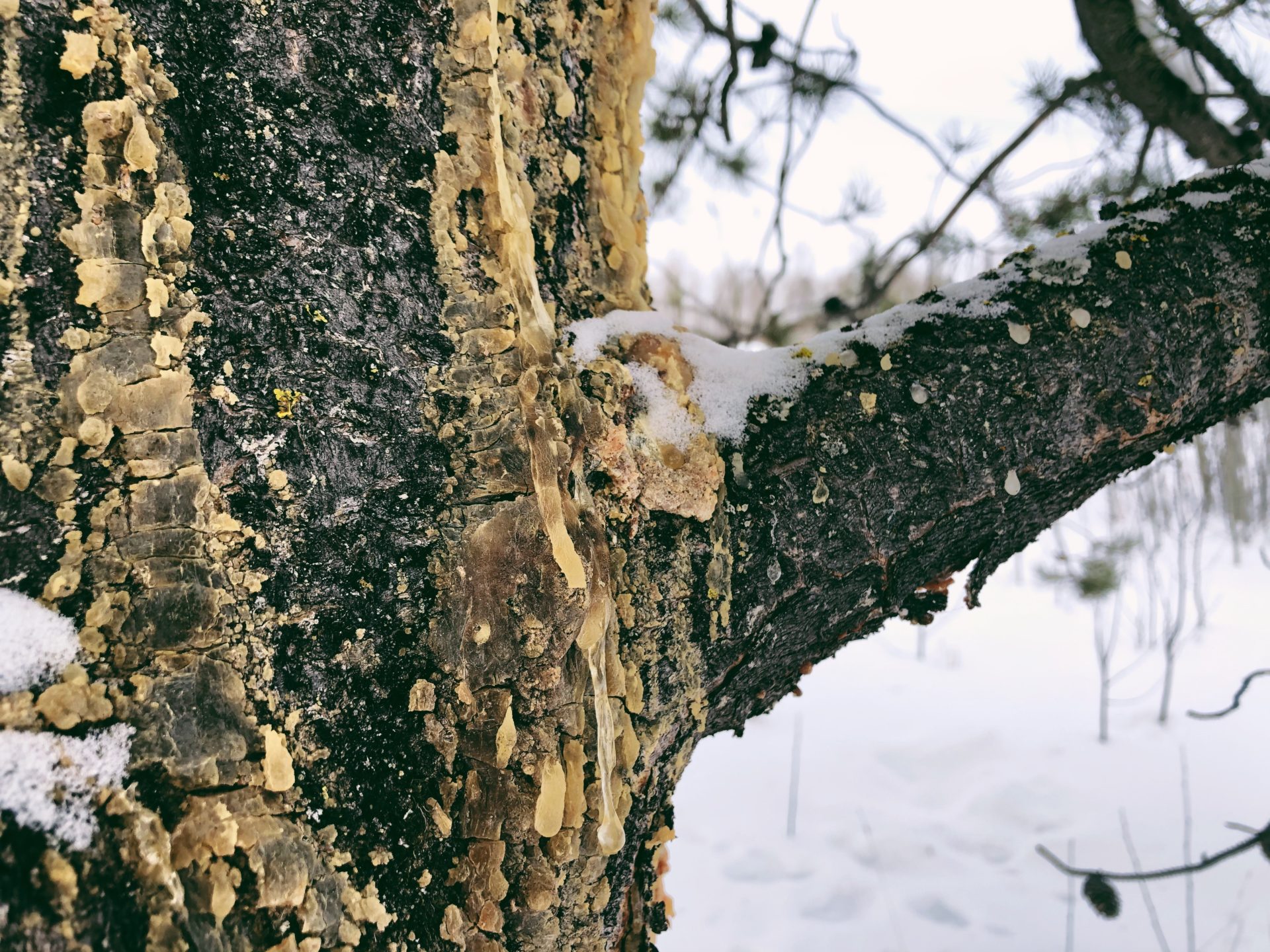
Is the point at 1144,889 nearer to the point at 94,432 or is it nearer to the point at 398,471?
the point at 398,471

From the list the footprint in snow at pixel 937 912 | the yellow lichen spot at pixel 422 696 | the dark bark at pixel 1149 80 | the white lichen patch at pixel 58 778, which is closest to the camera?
the white lichen patch at pixel 58 778

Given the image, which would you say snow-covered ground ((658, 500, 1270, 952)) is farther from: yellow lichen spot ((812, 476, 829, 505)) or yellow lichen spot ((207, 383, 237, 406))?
yellow lichen spot ((207, 383, 237, 406))

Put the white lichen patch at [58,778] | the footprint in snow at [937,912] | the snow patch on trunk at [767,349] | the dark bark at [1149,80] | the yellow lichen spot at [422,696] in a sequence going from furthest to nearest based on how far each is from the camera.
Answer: the footprint in snow at [937,912], the dark bark at [1149,80], the snow patch on trunk at [767,349], the yellow lichen spot at [422,696], the white lichen patch at [58,778]

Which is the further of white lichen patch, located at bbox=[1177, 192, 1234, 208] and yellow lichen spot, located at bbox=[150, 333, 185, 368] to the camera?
white lichen patch, located at bbox=[1177, 192, 1234, 208]

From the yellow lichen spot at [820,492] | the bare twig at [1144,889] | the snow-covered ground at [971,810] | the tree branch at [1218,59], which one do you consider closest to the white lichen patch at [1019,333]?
the yellow lichen spot at [820,492]

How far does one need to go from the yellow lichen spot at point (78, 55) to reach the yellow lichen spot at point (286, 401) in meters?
0.16

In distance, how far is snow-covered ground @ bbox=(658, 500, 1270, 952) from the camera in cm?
198

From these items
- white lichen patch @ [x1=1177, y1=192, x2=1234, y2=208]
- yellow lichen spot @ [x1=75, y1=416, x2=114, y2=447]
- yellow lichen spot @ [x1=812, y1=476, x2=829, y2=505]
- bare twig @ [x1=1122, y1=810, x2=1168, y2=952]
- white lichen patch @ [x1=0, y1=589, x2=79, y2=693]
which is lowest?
bare twig @ [x1=1122, y1=810, x2=1168, y2=952]

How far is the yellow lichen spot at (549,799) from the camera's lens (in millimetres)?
395

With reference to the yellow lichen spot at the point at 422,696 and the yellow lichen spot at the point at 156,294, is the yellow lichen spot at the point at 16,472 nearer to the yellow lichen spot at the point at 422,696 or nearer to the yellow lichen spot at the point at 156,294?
the yellow lichen spot at the point at 156,294

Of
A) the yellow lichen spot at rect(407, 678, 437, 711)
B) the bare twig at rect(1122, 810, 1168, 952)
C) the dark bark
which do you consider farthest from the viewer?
the bare twig at rect(1122, 810, 1168, 952)

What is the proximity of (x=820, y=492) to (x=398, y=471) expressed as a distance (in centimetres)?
27

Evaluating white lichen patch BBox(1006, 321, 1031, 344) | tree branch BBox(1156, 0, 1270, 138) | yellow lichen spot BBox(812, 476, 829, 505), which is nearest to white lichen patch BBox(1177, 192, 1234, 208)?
white lichen patch BBox(1006, 321, 1031, 344)

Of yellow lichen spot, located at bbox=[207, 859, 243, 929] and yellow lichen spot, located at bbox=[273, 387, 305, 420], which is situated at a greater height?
yellow lichen spot, located at bbox=[273, 387, 305, 420]
